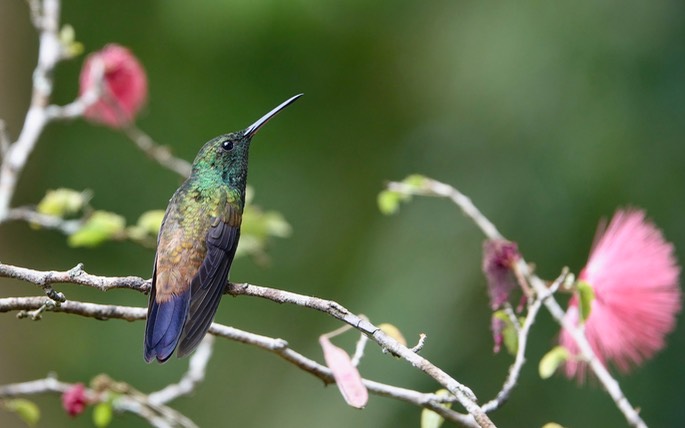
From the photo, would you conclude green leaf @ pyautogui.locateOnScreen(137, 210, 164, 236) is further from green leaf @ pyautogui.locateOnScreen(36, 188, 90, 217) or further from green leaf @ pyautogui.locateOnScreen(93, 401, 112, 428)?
green leaf @ pyautogui.locateOnScreen(93, 401, 112, 428)

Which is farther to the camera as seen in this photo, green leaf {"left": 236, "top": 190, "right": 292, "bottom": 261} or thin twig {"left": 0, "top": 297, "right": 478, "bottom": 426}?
green leaf {"left": 236, "top": 190, "right": 292, "bottom": 261}

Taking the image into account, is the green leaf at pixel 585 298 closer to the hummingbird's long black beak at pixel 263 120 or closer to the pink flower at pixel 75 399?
the hummingbird's long black beak at pixel 263 120

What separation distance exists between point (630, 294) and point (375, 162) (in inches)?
123

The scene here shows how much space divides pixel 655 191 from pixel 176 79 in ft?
8.63

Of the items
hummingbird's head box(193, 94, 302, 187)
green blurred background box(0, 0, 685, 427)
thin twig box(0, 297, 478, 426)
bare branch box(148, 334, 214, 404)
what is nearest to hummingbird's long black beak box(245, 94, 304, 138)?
hummingbird's head box(193, 94, 302, 187)

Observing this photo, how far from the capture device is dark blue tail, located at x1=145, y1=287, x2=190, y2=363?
1716 millimetres

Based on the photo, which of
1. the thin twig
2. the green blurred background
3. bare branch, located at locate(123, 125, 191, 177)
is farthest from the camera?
the green blurred background

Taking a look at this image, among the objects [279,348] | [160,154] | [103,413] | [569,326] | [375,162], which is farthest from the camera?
[375,162]

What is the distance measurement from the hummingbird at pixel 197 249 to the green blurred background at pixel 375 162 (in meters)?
1.52

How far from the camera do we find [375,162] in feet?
16.9

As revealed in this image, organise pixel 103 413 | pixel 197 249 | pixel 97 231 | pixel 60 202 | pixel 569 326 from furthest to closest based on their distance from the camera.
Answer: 1. pixel 60 202
2. pixel 97 231
3. pixel 103 413
4. pixel 197 249
5. pixel 569 326

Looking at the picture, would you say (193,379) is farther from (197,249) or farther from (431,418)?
(431,418)

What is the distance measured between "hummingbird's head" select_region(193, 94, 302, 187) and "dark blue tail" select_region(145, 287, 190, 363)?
553mm

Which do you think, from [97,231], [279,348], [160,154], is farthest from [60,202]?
[279,348]
